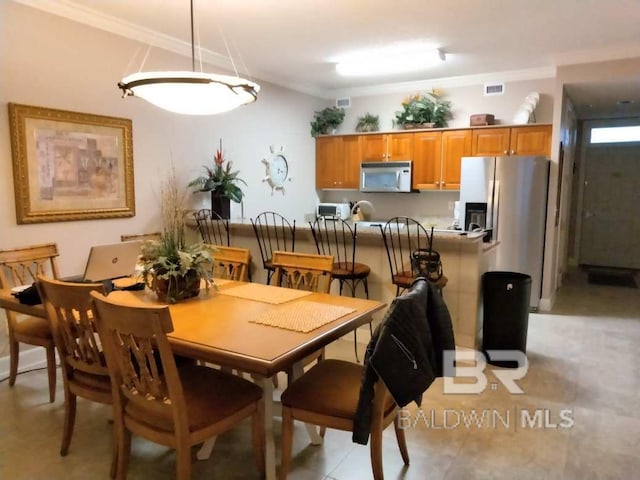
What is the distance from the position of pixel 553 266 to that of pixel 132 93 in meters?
4.77

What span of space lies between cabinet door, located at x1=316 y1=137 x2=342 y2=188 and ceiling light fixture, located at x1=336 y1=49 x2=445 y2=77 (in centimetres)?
147

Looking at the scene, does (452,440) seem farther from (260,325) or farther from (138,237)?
(138,237)

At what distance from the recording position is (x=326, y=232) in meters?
4.05

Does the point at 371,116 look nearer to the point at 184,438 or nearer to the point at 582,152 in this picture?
the point at 582,152

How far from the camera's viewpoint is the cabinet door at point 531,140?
199 inches

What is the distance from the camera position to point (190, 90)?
2.44 meters

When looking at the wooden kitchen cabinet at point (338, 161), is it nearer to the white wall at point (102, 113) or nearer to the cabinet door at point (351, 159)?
the cabinet door at point (351, 159)

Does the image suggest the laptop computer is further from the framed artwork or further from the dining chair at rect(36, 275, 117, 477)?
the framed artwork

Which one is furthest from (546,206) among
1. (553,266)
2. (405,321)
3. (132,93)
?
(132,93)

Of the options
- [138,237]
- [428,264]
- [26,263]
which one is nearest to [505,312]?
[428,264]

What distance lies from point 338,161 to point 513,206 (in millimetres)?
2520

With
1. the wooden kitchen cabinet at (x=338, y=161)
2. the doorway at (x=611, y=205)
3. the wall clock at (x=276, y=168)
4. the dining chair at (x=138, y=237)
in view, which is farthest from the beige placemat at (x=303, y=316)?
the doorway at (x=611, y=205)

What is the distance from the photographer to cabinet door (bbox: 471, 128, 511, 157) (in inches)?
209

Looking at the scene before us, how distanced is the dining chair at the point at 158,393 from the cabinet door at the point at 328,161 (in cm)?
466
